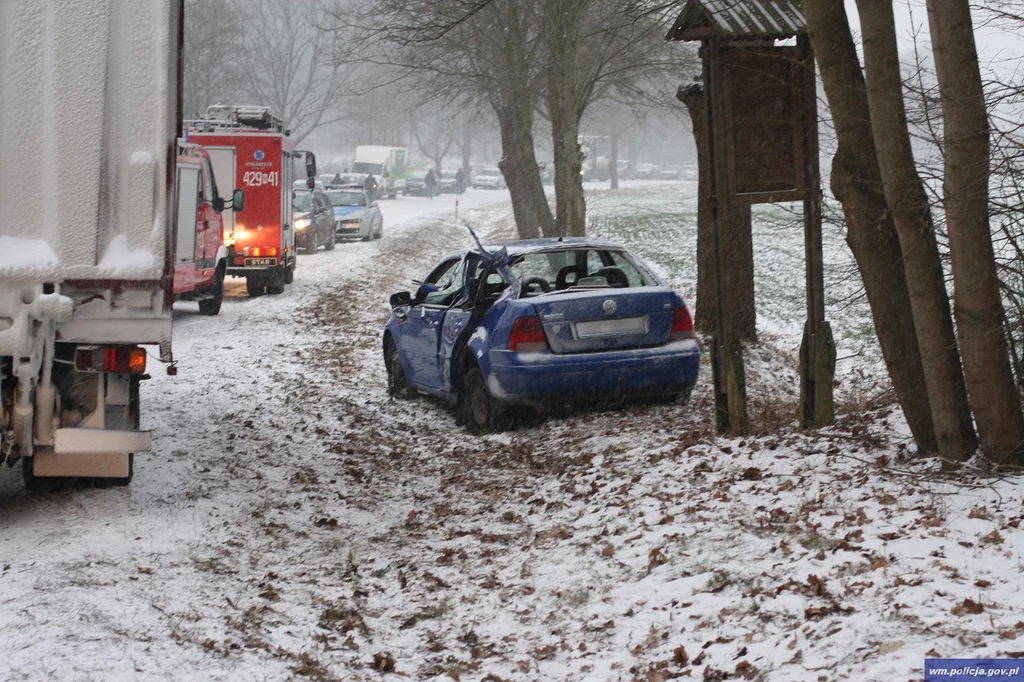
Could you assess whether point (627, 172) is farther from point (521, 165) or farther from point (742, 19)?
point (742, 19)

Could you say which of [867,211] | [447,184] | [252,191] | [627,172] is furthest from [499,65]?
[627,172]

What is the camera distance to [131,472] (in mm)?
7570

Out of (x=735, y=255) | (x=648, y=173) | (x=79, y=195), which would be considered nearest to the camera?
(x=79, y=195)

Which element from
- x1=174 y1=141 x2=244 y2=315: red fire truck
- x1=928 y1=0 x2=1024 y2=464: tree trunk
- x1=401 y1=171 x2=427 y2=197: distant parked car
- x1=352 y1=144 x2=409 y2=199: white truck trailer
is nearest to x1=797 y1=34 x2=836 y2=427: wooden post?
x1=928 y1=0 x2=1024 y2=464: tree trunk

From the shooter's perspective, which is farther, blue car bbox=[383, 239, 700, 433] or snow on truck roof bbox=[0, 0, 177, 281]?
blue car bbox=[383, 239, 700, 433]

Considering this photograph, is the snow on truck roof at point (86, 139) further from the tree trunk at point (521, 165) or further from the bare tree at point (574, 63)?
the tree trunk at point (521, 165)

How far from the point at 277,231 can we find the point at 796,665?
19.0 metres

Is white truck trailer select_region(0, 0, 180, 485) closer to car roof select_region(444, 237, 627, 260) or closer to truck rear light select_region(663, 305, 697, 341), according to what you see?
car roof select_region(444, 237, 627, 260)

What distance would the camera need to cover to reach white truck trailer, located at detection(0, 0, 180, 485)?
6.32 meters

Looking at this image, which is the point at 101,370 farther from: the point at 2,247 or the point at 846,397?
the point at 846,397

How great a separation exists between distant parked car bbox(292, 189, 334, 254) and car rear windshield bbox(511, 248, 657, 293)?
21285 millimetres

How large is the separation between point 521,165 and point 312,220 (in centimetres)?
638

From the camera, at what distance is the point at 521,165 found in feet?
97.6

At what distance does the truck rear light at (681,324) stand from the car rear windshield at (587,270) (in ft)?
1.33
